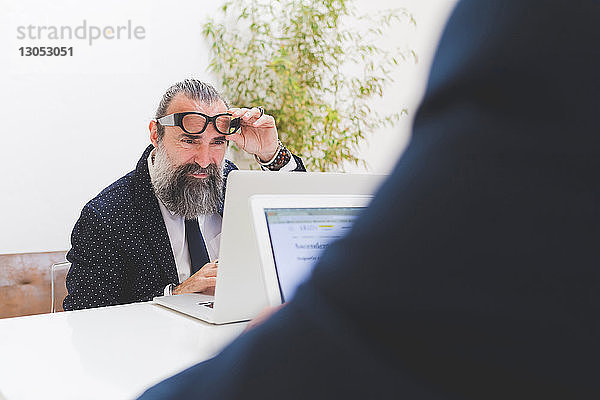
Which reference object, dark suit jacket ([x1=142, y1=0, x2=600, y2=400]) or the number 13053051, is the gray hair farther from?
dark suit jacket ([x1=142, y1=0, x2=600, y2=400])

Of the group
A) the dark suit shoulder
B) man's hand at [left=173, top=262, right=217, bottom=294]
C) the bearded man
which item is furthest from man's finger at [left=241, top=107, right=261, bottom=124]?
man's hand at [left=173, top=262, right=217, bottom=294]

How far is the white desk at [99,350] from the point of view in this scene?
3.27ft

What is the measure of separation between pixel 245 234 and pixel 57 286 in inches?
58.9

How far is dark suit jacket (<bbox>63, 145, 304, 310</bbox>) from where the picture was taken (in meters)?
1.92

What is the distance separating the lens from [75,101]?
9.81 ft

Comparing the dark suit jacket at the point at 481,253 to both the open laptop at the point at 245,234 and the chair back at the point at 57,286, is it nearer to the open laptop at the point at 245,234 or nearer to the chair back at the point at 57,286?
the open laptop at the point at 245,234

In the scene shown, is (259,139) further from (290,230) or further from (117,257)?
(290,230)

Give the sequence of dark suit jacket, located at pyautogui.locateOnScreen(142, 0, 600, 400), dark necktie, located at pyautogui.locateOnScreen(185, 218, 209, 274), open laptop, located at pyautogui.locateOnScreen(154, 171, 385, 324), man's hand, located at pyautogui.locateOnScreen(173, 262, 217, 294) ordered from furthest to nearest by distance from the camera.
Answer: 1. dark necktie, located at pyautogui.locateOnScreen(185, 218, 209, 274)
2. man's hand, located at pyautogui.locateOnScreen(173, 262, 217, 294)
3. open laptop, located at pyautogui.locateOnScreen(154, 171, 385, 324)
4. dark suit jacket, located at pyautogui.locateOnScreen(142, 0, 600, 400)

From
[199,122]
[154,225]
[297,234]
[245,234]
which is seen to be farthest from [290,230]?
[199,122]

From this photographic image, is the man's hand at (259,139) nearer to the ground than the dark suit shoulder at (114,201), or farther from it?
farther from it

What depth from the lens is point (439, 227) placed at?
269 mm

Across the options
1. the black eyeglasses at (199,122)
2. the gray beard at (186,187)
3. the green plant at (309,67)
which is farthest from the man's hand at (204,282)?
the green plant at (309,67)

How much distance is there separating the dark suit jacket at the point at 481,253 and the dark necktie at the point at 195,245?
1.79m

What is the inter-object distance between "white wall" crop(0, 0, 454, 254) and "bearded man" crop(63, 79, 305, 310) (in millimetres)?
873
